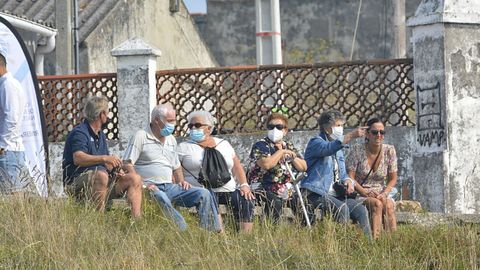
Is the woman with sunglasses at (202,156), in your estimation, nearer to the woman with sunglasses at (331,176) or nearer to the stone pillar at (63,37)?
the woman with sunglasses at (331,176)

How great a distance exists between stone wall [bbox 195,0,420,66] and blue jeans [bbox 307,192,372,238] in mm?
22499

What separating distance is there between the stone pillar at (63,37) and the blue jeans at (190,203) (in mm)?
10147

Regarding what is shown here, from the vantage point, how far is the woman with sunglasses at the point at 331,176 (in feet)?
39.9

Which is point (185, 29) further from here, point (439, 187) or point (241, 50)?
point (439, 187)

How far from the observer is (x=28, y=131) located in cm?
1430

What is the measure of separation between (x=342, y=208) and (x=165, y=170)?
1628 mm

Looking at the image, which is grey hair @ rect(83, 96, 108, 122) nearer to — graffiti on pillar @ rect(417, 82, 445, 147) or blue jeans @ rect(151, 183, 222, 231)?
blue jeans @ rect(151, 183, 222, 231)

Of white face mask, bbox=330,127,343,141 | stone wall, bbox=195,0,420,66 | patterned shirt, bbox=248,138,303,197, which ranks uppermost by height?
stone wall, bbox=195,0,420,66

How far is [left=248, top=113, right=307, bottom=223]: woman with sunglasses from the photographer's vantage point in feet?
40.7

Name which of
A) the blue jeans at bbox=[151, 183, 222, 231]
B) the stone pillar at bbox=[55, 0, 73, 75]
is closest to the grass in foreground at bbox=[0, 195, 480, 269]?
the blue jeans at bbox=[151, 183, 222, 231]

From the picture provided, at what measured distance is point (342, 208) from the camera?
12148 mm

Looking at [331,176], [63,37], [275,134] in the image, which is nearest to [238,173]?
[275,134]

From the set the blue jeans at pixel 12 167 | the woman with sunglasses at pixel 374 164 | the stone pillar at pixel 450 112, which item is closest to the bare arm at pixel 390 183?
the woman with sunglasses at pixel 374 164

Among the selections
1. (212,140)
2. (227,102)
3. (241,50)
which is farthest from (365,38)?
(212,140)
